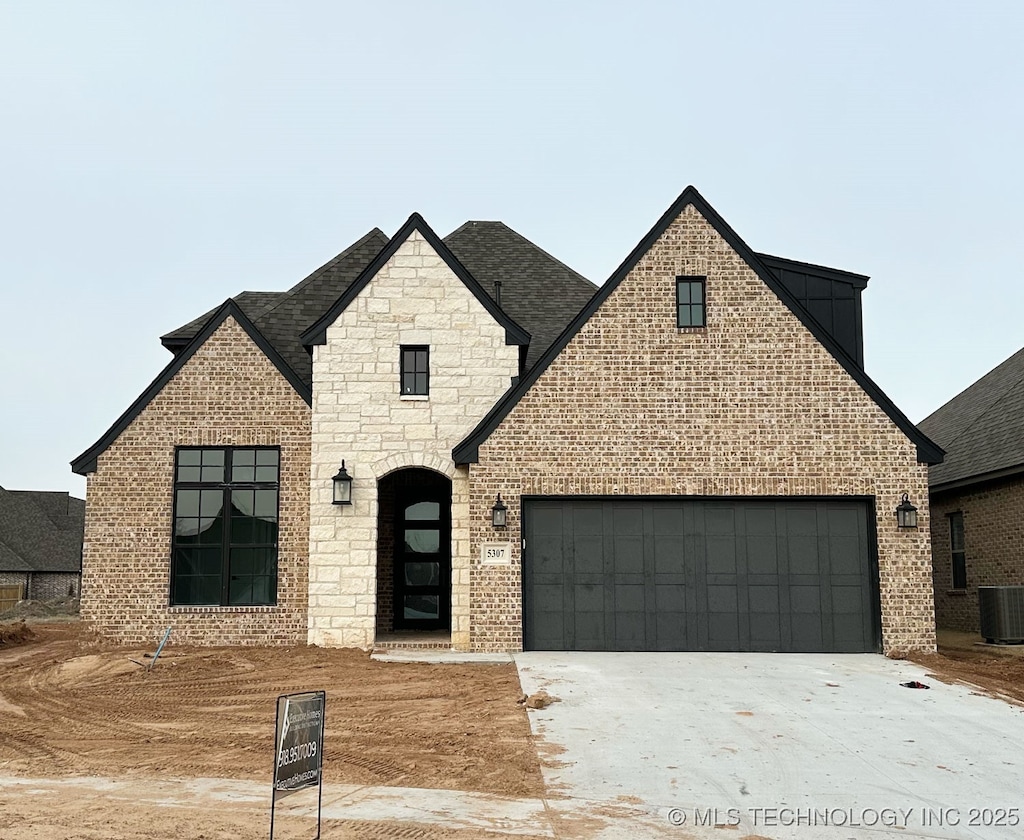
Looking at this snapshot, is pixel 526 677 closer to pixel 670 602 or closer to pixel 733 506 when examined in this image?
pixel 670 602

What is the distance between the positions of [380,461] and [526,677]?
5097 mm

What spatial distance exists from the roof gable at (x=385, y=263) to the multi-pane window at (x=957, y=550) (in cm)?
1173

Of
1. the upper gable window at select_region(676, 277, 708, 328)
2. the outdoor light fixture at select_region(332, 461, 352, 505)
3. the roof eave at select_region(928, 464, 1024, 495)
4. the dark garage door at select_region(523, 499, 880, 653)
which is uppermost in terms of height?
the upper gable window at select_region(676, 277, 708, 328)

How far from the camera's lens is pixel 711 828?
23.4 feet

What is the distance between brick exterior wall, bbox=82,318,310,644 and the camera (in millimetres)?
16594

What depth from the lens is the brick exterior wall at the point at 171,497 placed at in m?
16.6

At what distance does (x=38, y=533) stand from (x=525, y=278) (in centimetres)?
3659

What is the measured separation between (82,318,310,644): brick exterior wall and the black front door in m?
2.72

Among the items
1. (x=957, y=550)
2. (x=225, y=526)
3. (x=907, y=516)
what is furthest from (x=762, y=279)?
(x=225, y=526)

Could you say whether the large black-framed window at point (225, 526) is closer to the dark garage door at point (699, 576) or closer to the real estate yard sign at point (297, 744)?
the dark garage door at point (699, 576)

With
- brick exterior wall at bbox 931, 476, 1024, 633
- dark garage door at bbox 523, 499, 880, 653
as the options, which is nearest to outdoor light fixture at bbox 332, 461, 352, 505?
dark garage door at bbox 523, 499, 880, 653

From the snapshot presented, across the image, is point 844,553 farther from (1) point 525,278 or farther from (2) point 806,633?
(1) point 525,278

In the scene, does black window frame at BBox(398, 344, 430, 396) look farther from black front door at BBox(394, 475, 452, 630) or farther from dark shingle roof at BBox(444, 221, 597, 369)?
Result: dark shingle roof at BBox(444, 221, 597, 369)

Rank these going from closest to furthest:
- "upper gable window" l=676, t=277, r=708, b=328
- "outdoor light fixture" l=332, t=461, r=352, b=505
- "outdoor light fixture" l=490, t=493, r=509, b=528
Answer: "outdoor light fixture" l=490, t=493, r=509, b=528 < "upper gable window" l=676, t=277, r=708, b=328 < "outdoor light fixture" l=332, t=461, r=352, b=505
